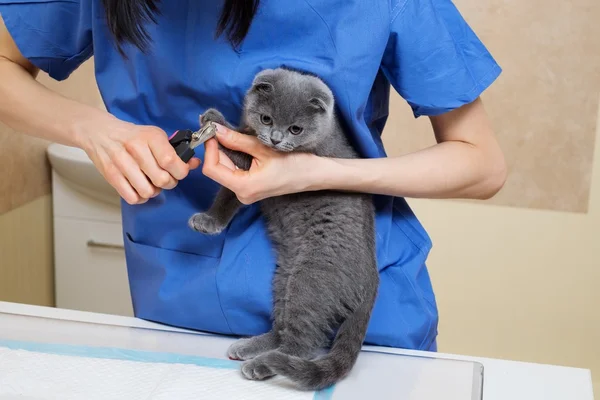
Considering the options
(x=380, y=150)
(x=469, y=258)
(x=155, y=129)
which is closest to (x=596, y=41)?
(x=469, y=258)

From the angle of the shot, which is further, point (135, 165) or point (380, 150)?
point (380, 150)

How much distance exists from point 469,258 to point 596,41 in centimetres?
77

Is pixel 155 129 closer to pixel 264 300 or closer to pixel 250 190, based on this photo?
pixel 250 190

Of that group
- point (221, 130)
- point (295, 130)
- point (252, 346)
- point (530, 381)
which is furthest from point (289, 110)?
point (530, 381)

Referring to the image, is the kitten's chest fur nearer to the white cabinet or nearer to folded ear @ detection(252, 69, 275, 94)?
folded ear @ detection(252, 69, 275, 94)

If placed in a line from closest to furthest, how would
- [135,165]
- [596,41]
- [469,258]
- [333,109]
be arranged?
[135,165] < [333,109] < [596,41] < [469,258]

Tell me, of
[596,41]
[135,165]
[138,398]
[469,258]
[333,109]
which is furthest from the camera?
[469,258]

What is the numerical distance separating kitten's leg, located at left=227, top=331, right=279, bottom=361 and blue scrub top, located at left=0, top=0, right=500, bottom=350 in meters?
0.04

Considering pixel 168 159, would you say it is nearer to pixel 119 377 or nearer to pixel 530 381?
pixel 119 377

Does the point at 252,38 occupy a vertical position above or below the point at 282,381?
above

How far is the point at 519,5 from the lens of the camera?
7.09 ft

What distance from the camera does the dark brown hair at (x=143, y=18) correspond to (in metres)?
0.92

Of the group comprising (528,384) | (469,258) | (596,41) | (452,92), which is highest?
(452,92)

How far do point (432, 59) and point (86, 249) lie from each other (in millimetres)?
1365
